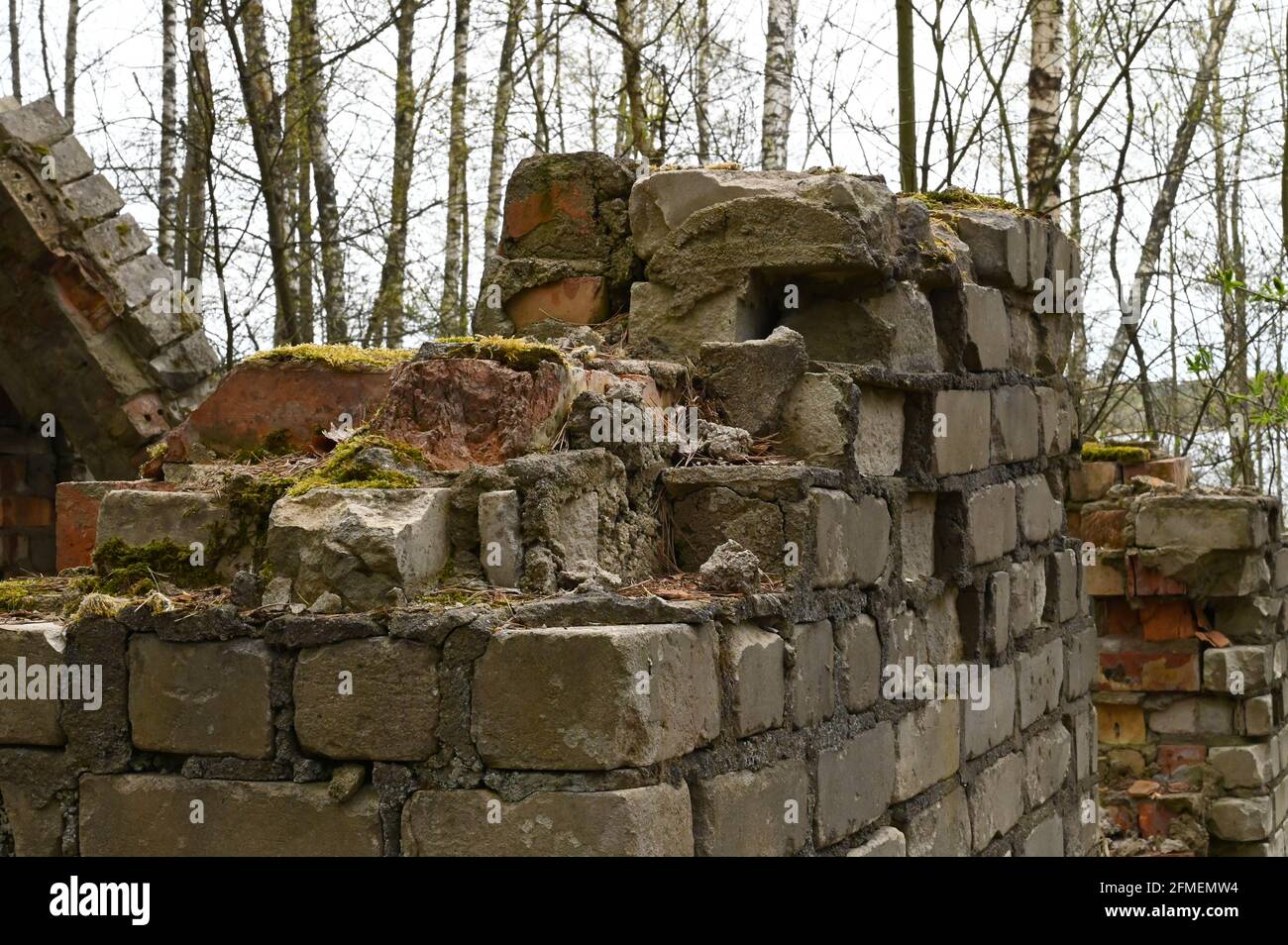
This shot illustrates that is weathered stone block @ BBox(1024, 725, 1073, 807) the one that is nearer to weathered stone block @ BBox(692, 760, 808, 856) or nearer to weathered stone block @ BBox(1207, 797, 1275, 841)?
weathered stone block @ BBox(692, 760, 808, 856)

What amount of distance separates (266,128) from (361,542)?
7892mm

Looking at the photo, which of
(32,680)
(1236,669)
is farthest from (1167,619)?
(32,680)

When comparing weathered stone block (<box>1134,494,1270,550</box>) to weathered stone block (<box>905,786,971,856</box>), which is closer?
weathered stone block (<box>905,786,971,856</box>)

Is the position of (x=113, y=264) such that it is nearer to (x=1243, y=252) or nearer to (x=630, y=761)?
(x=630, y=761)

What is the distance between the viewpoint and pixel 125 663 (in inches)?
138

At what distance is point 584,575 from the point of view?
3525 mm

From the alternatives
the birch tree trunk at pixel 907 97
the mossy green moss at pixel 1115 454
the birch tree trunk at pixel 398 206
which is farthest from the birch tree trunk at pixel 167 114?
the mossy green moss at pixel 1115 454

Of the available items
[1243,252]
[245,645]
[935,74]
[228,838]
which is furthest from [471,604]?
[1243,252]

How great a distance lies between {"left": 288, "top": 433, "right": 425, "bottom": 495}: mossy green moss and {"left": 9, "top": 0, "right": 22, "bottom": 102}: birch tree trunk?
19452mm

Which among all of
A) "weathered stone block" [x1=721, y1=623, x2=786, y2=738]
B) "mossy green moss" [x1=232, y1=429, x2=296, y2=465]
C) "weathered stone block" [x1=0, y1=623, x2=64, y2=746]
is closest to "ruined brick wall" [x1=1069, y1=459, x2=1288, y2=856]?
"weathered stone block" [x1=721, y1=623, x2=786, y2=738]

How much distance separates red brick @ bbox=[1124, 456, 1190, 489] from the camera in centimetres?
1029

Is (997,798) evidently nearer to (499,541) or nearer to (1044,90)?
(499,541)

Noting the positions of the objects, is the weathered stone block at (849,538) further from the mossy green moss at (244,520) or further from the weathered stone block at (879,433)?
the mossy green moss at (244,520)

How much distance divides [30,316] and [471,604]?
7.96m
